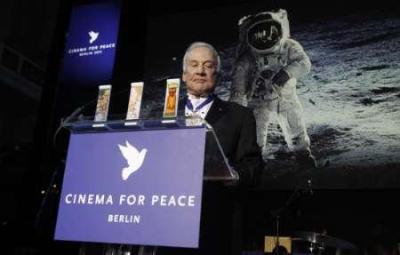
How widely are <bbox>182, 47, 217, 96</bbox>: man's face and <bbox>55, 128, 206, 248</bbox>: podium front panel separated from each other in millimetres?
346

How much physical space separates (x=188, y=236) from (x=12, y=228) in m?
3.25

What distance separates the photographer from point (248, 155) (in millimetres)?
1436

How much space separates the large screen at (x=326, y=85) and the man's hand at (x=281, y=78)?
0.16 ft

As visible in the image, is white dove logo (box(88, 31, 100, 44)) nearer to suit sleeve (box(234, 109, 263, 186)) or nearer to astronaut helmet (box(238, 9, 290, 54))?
astronaut helmet (box(238, 9, 290, 54))

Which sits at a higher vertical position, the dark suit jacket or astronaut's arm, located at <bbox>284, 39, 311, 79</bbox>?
astronaut's arm, located at <bbox>284, 39, 311, 79</bbox>

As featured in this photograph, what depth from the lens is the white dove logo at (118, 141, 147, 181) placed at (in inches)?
48.0

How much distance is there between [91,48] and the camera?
4.34 m

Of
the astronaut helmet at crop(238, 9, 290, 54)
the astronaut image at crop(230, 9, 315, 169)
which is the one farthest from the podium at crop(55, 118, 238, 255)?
the astronaut helmet at crop(238, 9, 290, 54)

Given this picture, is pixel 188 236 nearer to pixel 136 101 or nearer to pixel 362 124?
pixel 136 101

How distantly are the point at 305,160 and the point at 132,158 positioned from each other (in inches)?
92.4

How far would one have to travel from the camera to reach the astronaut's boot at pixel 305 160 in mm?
3369

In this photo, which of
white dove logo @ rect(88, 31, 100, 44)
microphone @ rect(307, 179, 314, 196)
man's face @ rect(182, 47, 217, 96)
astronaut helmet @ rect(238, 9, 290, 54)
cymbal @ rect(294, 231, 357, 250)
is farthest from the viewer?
white dove logo @ rect(88, 31, 100, 44)

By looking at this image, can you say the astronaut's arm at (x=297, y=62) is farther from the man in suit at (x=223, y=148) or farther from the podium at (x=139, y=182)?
the podium at (x=139, y=182)

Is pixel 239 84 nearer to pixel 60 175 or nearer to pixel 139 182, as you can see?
pixel 60 175
